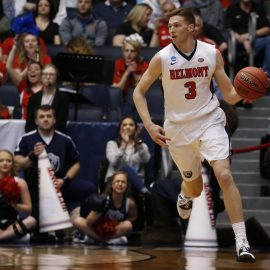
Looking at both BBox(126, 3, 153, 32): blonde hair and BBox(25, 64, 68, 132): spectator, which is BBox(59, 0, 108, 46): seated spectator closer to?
BBox(126, 3, 153, 32): blonde hair

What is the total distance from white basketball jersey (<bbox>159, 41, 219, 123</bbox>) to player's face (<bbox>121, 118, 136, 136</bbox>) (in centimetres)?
379

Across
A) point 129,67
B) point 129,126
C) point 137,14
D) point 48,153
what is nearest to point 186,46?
point 129,126

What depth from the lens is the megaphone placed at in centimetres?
1374

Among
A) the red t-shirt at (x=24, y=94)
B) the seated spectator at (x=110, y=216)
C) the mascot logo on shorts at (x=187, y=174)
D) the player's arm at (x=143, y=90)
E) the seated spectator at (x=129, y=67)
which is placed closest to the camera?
the player's arm at (x=143, y=90)

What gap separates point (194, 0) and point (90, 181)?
3916 mm

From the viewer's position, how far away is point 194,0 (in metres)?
17.1

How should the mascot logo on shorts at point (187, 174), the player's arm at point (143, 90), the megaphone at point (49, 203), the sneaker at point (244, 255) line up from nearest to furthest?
the sneaker at point (244, 255) → the player's arm at point (143, 90) → the mascot logo on shorts at point (187, 174) → the megaphone at point (49, 203)

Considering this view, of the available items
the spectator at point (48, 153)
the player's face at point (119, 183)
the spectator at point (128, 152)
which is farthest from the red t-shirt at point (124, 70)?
the player's face at point (119, 183)

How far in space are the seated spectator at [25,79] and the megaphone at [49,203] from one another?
1.15m

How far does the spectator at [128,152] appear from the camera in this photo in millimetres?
14008

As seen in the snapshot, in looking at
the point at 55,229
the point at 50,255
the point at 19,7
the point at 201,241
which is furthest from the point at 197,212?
the point at 19,7

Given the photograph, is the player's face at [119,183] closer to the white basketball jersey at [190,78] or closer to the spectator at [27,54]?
the spectator at [27,54]

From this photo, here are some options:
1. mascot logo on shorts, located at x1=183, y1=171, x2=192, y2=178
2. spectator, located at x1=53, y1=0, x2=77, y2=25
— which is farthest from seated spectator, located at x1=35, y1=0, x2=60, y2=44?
mascot logo on shorts, located at x1=183, y1=171, x2=192, y2=178

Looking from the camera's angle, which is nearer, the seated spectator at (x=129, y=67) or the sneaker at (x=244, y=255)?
the sneaker at (x=244, y=255)
